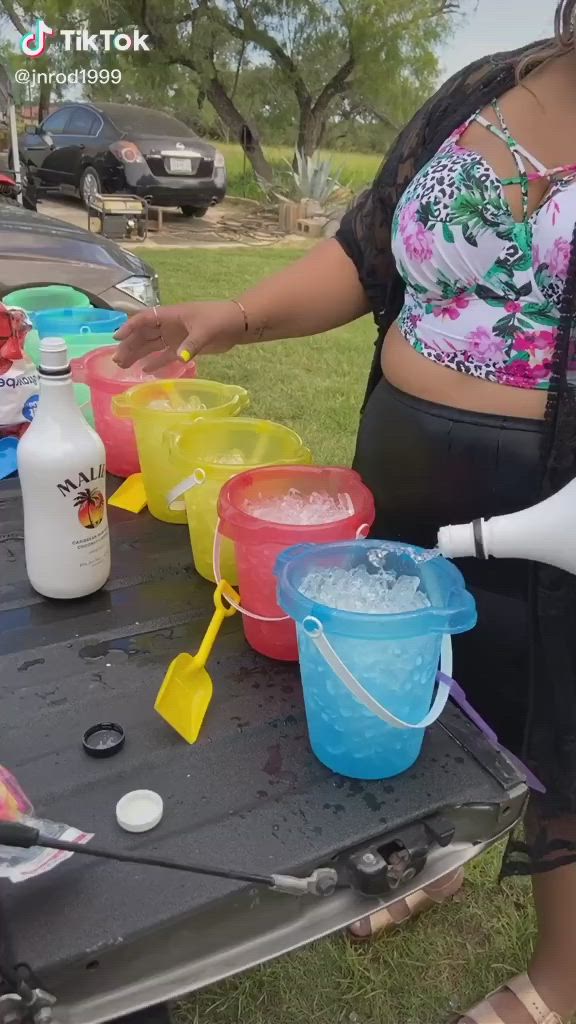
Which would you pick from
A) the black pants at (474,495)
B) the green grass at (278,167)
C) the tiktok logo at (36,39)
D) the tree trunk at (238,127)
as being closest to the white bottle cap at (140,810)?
the black pants at (474,495)

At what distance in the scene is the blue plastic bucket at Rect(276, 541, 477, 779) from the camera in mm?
819

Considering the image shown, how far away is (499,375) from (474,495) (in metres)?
0.17

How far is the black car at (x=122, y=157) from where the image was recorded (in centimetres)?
1160

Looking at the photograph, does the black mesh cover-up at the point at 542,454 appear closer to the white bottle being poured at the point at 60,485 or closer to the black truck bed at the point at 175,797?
the black truck bed at the point at 175,797

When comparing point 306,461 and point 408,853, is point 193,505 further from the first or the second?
point 408,853

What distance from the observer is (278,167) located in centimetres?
1658

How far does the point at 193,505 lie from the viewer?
1258mm

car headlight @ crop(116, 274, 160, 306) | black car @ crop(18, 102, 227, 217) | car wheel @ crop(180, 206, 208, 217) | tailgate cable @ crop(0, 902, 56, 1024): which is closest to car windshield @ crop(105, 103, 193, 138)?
black car @ crop(18, 102, 227, 217)

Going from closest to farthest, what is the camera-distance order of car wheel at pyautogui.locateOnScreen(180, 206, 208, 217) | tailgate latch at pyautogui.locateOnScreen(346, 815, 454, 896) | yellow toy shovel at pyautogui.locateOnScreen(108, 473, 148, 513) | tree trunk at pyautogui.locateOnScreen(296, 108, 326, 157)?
tailgate latch at pyautogui.locateOnScreen(346, 815, 454, 896)
yellow toy shovel at pyautogui.locateOnScreen(108, 473, 148, 513)
car wheel at pyautogui.locateOnScreen(180, 206, 208, 217)
tree trunk at pyautogui.locateOnScreen(296, 108, 326, 157)

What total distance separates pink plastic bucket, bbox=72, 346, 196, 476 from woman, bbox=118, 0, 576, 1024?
0.52 meters

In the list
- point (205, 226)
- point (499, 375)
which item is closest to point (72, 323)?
point (499, 375)

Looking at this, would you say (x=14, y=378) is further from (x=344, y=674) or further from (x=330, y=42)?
(x=330, y=42)

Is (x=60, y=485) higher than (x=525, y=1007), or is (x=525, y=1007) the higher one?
(x=60, y=485)

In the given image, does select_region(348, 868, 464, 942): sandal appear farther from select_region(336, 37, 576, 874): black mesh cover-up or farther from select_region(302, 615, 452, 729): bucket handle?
select_region(302, 615, 452, 729): bucket handle
